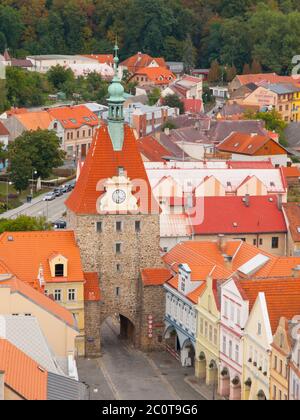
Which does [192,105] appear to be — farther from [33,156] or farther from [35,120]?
[33,156]

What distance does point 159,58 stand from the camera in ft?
582

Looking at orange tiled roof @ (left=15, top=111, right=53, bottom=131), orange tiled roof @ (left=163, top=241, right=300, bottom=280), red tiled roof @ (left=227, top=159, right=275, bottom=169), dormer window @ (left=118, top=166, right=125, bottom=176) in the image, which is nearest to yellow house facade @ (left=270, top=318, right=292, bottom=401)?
orange tiled roof @ (left=163, top=241, right=300, bottom=280)

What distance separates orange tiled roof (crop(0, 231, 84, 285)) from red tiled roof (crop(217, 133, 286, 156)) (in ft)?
149

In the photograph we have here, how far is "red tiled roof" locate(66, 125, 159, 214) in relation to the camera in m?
65.3

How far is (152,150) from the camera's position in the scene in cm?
11050

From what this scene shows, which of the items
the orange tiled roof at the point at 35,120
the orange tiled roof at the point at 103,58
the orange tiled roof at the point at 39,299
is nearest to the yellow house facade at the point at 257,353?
the orange tiled roof at the point at 39,299

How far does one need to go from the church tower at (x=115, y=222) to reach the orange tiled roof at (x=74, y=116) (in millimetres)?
61919

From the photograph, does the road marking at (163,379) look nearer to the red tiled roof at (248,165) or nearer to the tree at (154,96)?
the red tiled roof at (248,165)

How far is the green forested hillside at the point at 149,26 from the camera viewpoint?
17925cm

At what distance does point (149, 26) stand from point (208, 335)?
127295 mm

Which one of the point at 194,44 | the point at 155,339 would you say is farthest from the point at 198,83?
the point at 155,339

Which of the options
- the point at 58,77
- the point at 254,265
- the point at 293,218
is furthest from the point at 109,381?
the point at 58,77
